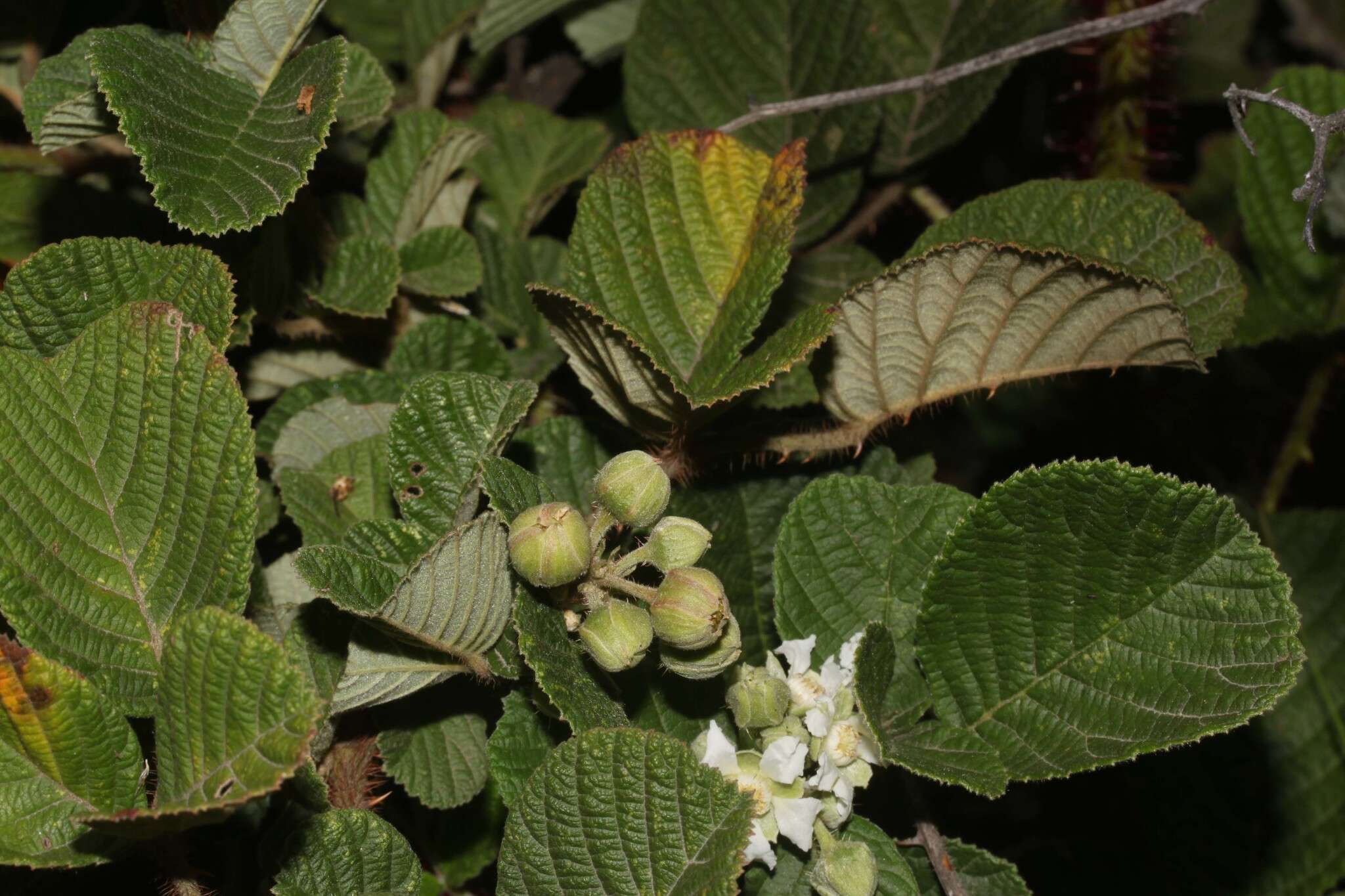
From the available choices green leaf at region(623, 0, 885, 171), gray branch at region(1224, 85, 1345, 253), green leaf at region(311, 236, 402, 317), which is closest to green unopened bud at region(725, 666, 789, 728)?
green leaf at region(311, 236, 402, 317)

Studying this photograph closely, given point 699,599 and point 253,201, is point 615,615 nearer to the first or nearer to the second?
point 699,599

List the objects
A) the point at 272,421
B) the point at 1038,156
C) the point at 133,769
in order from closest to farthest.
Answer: the point at 133,769, the point at 272,421, the point at 1038,156

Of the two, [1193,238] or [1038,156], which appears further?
[1038,156]

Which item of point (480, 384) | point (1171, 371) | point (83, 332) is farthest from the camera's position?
point (1171, 371)

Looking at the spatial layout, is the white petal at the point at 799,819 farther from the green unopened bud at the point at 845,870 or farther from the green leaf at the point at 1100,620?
the green leaf at the point at 1100,620

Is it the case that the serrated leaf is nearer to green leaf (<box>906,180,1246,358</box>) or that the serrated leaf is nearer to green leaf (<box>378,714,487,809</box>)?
green leaf (<box>378,714,487,809</box>)

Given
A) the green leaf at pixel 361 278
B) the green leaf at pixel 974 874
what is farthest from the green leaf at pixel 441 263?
the green leaf at pixel 974 874

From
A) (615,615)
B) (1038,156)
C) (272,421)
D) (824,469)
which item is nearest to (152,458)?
(272,421)
